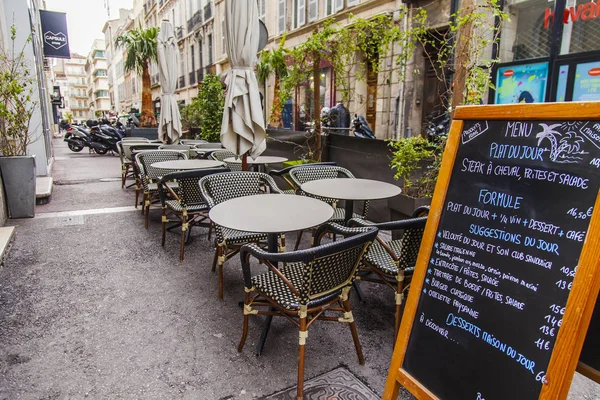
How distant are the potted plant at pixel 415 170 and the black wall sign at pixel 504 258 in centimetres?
228

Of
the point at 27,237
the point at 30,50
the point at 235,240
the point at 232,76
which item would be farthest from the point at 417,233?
the point at 30,50

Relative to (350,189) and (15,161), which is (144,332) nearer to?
Answer: (350,189)

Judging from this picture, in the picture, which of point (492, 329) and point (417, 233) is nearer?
point (492, 329)

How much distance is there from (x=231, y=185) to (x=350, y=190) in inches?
46.3

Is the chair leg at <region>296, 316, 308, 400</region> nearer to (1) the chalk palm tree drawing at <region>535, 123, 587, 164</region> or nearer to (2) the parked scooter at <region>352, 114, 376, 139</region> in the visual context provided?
(1) the chalk palm tree drawing at <region>535, 123, 587, 164</region>

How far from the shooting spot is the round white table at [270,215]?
2361 millimetres

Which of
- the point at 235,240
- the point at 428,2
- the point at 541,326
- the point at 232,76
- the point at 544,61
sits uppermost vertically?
the point at 428,2

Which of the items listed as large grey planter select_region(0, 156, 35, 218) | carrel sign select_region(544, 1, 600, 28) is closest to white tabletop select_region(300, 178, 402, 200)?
large grey planter select_region(0, 156, 35, 218)

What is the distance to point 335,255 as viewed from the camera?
1972 millimetres

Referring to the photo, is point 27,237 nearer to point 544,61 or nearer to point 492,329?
point 492,329

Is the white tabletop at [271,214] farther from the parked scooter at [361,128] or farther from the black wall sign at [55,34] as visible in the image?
A: the black wall sign at [55,34]

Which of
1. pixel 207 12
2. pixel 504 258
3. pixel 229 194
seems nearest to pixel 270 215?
pixel 229 194

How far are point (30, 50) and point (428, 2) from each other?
30.4 ft

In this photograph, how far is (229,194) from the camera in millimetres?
3682
